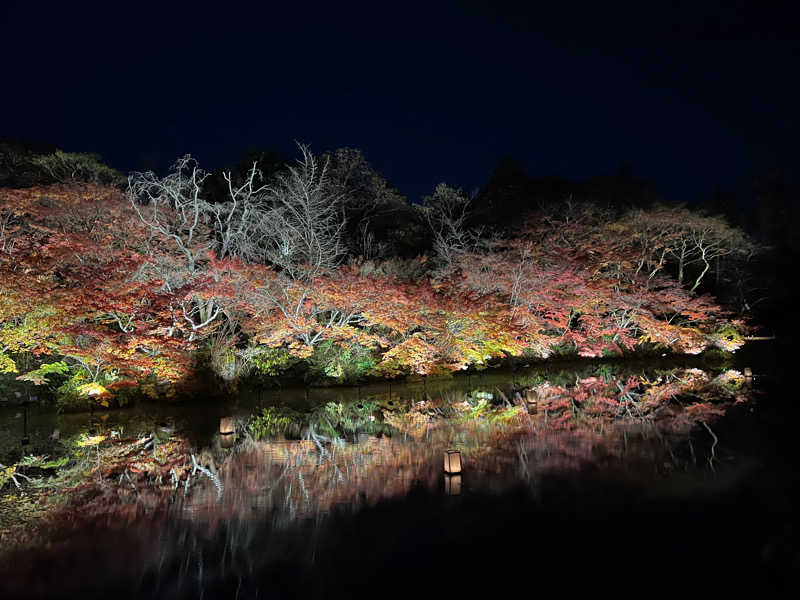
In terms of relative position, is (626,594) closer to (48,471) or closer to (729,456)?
(729,456)

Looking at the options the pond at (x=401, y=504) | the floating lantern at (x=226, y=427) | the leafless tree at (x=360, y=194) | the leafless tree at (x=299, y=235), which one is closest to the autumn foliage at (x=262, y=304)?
the leafless tree at (x=299, y=235)

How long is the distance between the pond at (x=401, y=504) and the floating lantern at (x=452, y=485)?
0.07 metres

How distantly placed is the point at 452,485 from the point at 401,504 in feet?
2.51

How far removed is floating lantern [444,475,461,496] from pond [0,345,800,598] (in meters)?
0.07

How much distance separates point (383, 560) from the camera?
13.0 feet

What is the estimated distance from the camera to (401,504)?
4988mm

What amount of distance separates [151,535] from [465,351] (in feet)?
34.4

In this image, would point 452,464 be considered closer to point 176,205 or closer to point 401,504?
point 401,504

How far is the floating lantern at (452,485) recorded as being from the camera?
5301 mm

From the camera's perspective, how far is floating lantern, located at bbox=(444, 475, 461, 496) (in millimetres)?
5301

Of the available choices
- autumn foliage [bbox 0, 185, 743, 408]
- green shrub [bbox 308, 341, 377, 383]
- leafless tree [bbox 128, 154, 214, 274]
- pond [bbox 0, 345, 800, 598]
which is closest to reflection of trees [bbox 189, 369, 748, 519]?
pond [bbox 0, 345, 800, 598]

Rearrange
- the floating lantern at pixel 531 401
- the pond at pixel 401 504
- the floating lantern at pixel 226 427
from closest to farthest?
the pond at pixel 401 504 → the floating lantern at pixel 226 427 → the floating lantern at pixel 531 401

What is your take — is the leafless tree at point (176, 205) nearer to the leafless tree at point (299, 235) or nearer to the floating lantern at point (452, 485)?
the leafless tree at point (299, 235)

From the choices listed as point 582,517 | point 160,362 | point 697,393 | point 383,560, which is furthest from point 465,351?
point 383,560
